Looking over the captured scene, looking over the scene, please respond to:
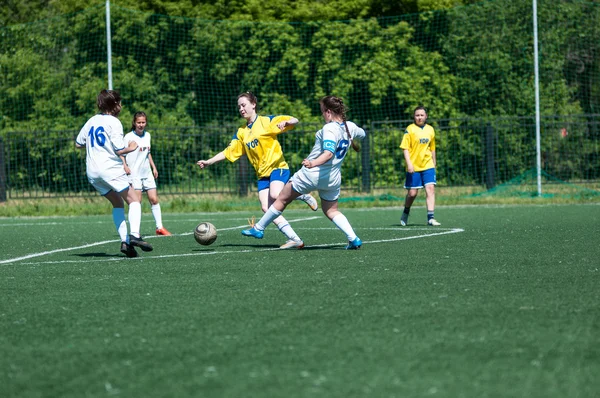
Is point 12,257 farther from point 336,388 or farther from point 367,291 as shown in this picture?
point 336,388

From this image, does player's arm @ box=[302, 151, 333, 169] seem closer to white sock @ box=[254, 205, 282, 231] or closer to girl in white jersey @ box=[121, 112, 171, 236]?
white sock @ box=[254, 205, 282, 231]

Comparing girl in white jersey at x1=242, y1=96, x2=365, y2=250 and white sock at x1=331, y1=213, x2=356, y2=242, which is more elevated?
girl in white jersey at x1=242, y1=96, x2=365, y2=250

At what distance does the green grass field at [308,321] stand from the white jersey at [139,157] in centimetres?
354

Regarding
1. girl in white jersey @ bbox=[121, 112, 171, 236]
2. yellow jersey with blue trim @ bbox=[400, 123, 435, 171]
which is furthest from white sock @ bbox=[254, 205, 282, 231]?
yellow jersey with blue trim @ bbox=[400, 123, 435, 171]

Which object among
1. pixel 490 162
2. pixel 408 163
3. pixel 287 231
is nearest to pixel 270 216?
pixel 287 231

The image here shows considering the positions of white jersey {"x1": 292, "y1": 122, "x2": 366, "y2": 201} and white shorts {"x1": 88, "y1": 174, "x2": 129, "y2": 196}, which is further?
white shorts {"x1": 88, "y1": 174, "x2": 129, "y2": 196}

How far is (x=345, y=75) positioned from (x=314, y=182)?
1841cm

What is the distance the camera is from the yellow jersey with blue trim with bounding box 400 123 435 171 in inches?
563

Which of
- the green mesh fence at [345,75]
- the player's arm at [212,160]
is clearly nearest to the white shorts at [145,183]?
the player's arm at [212,160]

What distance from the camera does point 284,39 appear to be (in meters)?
27.8

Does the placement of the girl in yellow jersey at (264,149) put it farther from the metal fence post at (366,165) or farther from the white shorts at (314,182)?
the metal fence post at (366,165)

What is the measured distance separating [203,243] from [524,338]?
20.7 ft

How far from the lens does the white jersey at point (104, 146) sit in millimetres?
9789

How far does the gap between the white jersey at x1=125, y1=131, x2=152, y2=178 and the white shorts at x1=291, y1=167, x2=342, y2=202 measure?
4.84 meters
